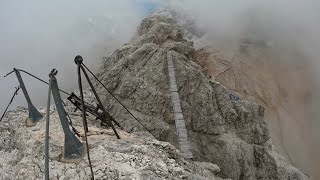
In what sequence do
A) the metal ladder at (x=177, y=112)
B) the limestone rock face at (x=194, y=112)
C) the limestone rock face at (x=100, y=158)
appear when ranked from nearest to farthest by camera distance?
the limestone rock face at (x=100, y=158)
the metal ladder at (x=177, y=112)
the limestone rock face at (x=194, y=112)

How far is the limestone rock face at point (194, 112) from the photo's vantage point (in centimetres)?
1789

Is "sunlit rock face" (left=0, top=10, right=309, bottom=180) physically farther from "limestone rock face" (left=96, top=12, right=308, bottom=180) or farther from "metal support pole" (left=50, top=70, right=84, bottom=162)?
"metal support pole" (left=50, top=70, right=84, bottom=162)

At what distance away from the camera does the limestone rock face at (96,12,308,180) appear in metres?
17.9

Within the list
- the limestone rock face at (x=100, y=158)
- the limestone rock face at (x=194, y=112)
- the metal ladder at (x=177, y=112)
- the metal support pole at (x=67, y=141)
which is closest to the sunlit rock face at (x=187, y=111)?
the limestone rock face at (x=194, y=112)

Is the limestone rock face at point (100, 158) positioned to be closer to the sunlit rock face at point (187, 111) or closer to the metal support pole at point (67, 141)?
the metal support pole at point (67, 141)

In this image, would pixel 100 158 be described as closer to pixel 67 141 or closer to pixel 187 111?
pixel 67 141

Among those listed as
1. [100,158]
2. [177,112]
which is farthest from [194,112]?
[100,158]

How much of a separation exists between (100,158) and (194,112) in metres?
10.5

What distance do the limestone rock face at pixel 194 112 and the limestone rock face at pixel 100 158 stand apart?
684cm

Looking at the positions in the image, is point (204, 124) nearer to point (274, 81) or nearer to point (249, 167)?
point (249, 167)

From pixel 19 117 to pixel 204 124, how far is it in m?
8.78

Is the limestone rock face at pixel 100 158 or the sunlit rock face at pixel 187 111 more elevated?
the sunlit rock face at pixel 187 111

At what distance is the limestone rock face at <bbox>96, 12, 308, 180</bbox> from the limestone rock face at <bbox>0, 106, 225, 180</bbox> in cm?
684

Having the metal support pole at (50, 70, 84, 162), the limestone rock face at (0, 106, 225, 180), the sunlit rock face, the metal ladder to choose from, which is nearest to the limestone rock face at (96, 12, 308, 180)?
the sunlit rock face
